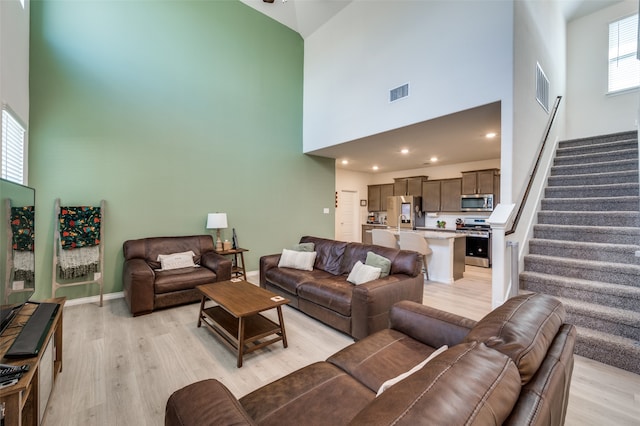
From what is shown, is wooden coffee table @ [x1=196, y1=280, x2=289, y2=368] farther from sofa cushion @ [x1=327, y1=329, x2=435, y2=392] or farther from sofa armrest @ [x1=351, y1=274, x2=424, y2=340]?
sofa cushion @ [x1=327, y1=329, x2=435, y2=392]

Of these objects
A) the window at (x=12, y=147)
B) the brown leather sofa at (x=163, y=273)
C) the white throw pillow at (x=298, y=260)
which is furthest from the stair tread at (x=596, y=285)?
the window at (x=12, y=147)

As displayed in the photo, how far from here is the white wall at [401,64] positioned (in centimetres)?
315

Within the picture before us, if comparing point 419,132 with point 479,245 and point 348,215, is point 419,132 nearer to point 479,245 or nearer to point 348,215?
point 479,245

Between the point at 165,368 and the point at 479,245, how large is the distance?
616cm

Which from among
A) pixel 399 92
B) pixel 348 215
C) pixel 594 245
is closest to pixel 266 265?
pixel 399 92

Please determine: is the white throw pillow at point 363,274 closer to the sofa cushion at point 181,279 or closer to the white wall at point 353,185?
the sofa cushion at point 181,279

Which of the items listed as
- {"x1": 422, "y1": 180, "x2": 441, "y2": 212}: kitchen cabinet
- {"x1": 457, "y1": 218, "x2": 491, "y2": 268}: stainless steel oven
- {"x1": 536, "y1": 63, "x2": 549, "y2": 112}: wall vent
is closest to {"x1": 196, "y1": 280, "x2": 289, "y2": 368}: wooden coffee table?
{"x1": 536, "y1": 63, "x2": 549, "y2": 112}: wall vent

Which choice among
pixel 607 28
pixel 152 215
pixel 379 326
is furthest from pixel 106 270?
pixel 607 28

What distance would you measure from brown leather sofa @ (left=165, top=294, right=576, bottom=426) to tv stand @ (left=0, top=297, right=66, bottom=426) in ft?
2.08

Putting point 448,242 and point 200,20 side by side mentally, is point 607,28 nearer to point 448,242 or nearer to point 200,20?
point 448,242

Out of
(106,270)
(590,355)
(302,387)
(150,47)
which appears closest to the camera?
(302,387)

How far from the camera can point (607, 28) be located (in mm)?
5352

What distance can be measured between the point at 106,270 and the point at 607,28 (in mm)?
9766

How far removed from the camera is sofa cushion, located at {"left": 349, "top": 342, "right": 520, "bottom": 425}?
0.61 meters
